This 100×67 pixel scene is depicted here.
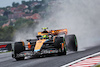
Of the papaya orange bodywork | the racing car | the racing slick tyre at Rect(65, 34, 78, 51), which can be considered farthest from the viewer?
the racing slick tyre at Rect(65, 34, 78, 51)

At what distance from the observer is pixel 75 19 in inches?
1222

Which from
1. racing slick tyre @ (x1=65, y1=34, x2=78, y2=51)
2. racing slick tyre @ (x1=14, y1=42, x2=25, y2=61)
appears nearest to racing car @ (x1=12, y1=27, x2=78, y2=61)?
racing slick tyre @ (x1=14, y1=42, x2=25, y2=61)

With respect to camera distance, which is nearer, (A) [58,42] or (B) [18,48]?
(A) [58,42]

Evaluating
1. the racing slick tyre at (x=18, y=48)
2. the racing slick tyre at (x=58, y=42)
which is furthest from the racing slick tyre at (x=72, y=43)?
the racing slick tyre at (x=18, y=48)

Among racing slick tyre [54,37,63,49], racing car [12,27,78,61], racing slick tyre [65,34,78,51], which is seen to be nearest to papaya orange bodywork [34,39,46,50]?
racing car [12,27,78,61]

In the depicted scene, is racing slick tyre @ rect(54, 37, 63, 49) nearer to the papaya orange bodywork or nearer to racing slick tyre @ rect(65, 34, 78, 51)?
the papaya orange bodywork

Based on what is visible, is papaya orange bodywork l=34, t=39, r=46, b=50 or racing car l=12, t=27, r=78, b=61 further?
papaya orange bodywork l=34, t=39, r=46, b=50

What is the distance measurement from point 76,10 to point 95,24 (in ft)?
9.75

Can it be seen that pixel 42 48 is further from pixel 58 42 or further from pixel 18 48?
pixel 18 48

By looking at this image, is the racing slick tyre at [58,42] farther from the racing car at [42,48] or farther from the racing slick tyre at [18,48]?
the racing slick tyre at [18,48]

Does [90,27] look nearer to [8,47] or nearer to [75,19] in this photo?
[75,19]

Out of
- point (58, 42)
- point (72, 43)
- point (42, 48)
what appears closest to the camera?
point (58, 42)

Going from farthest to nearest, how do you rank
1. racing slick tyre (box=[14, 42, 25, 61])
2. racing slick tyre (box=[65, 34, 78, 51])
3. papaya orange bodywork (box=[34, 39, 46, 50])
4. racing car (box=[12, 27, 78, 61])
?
racing slick tyre (box=[65, 34, 78, 51])
racing slick tyre (box=[14, 42, 25, 61])
papaya orange bodywork (box=[34, 39, 46, 50])
racing car (box=[12, 27, 78, 61])

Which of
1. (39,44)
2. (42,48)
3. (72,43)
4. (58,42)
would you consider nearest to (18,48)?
(39,44)
